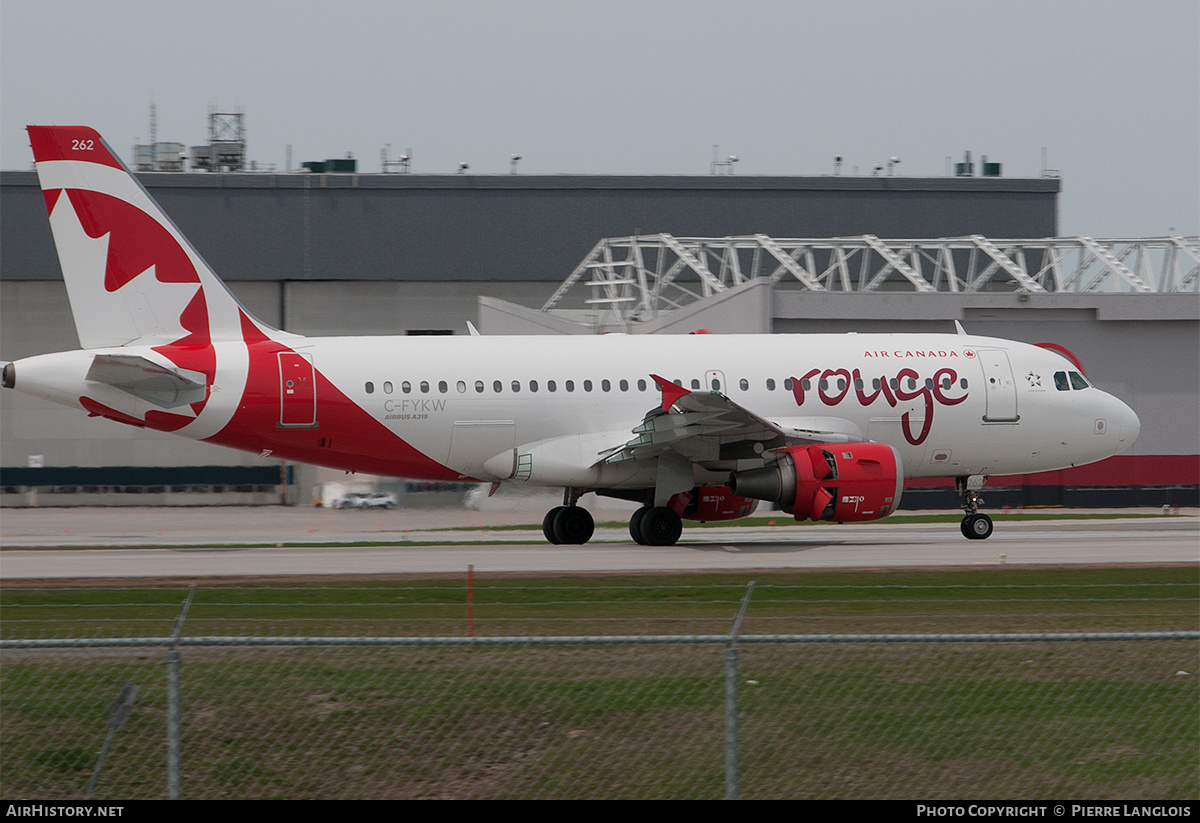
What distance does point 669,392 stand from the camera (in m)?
24.0

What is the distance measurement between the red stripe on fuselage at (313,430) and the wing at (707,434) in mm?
4388

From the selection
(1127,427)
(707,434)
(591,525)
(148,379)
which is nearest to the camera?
(148,379)

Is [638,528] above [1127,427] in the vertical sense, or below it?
below

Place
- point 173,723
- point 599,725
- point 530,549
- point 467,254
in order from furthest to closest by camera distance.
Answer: point 467,254 → point 530,549 → point 599,725 → point 173,723

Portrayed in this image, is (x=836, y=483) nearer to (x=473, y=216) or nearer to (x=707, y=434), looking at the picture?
(x=707, y=434)

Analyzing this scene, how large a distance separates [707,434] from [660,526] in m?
2.30

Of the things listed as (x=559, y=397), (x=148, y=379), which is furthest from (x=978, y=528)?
(x=148, y=379)

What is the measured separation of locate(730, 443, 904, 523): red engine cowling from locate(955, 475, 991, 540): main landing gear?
349 cm

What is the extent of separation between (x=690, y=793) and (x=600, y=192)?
50.6 meters

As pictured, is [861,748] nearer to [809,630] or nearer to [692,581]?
[809,630]

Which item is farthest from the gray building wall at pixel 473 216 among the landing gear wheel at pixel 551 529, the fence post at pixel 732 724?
the fence post at pixel 732 724

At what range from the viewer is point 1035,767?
29.8ft

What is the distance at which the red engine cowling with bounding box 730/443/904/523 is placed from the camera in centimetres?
2397

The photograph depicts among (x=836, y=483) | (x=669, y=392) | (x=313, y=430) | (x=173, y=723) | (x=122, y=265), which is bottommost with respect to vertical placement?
(x=836, y=483)
